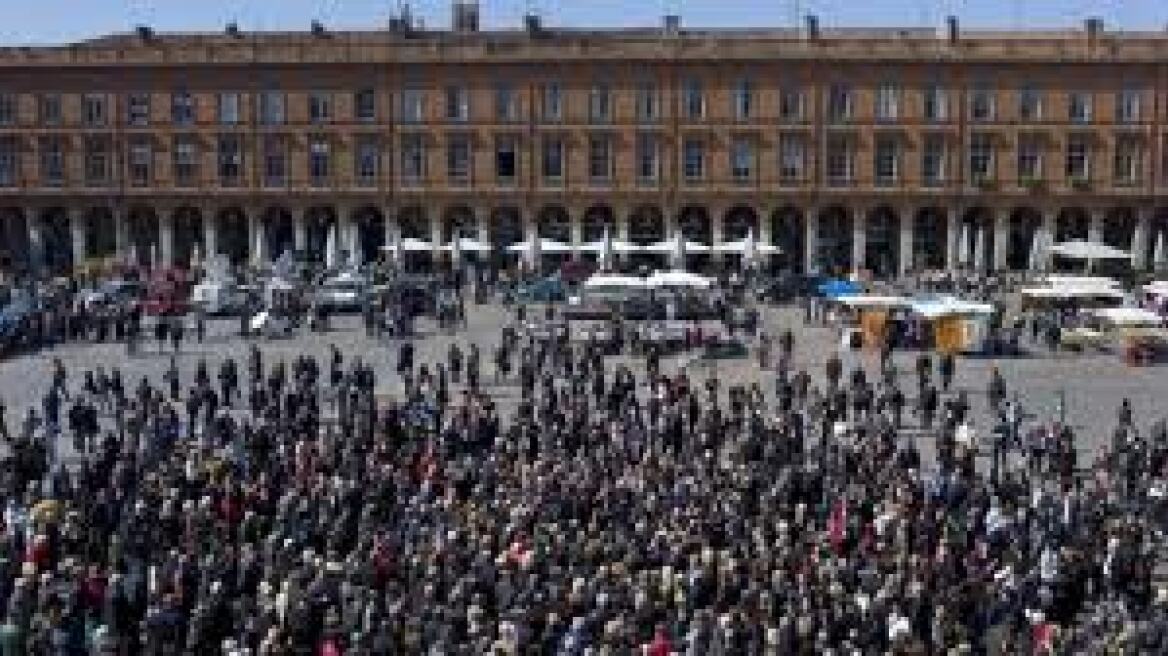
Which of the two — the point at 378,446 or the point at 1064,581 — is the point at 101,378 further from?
the point at 1064,581

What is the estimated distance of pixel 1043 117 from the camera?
7181cm

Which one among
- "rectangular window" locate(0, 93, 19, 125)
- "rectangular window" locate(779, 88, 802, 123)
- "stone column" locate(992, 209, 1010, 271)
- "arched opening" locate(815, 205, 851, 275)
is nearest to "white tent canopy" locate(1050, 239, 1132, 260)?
"stone column" locate(992, 209, 1010, 271)

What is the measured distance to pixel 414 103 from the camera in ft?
244

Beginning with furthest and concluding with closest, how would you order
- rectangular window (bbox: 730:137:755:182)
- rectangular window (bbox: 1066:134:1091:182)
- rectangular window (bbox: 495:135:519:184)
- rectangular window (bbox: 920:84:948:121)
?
rectangular window (bbox: 495:135:519:184) → rectangular window (bbox: 730:137:755:182) → rectangular window (bbox: 920:84:948:121) → rectangular window (bbox: 1066:134:1091:182)

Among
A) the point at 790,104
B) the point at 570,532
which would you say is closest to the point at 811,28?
the point at 790,104

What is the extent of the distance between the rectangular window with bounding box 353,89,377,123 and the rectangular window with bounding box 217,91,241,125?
17.1ft

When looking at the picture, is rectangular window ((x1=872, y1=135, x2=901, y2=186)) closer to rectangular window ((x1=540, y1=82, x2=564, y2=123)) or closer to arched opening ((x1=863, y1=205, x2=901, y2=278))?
arched opening ((x1=863, y1=205, x2=901, y2=278))

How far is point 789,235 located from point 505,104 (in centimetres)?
1343

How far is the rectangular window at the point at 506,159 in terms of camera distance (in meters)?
74.4

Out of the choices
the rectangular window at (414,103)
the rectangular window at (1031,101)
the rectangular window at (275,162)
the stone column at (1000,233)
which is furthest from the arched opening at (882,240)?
the rectangular window at (275,162)

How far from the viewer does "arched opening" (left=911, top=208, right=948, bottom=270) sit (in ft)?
241

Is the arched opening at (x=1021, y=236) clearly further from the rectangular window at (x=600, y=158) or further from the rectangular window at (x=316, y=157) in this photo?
the rectangular window at (x=316, y=157)

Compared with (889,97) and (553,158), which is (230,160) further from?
(889,97)

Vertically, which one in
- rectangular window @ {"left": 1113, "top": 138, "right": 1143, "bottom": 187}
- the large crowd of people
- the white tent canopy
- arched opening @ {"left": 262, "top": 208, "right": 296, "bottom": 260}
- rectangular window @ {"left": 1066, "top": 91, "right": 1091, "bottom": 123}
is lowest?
the large crowd of people
